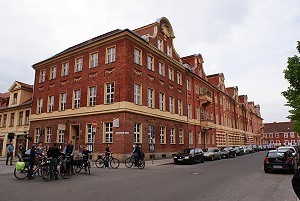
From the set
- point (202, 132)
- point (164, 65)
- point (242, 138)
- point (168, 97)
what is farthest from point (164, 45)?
point (242, 138)

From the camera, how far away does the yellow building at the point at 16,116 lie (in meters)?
33.9

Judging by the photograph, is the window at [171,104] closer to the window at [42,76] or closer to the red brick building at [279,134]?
the window at [42,76]

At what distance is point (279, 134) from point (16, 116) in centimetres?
10941

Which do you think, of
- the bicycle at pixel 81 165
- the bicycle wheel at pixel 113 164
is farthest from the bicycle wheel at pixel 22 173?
the bicycle wheel at pixel 113 164

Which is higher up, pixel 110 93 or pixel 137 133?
pixel 110 93

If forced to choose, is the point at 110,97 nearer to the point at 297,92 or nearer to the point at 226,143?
the point at 297,92

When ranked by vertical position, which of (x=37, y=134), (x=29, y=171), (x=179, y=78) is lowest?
(x=29, y=171)

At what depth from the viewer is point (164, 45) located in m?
30.1

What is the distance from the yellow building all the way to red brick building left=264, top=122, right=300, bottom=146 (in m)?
103

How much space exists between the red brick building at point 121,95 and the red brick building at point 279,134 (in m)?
87.9

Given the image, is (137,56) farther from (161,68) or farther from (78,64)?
(78,64)

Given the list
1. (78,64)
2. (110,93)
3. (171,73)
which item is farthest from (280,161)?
(78,64)

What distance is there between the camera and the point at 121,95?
2233 cm

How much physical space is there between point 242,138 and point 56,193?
→ 2414 inches
